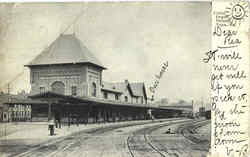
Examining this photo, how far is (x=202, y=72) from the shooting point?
2955 millimetres

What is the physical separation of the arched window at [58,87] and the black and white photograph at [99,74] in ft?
0.03

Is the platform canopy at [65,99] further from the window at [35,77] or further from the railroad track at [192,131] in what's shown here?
the railroad track at [192,131]

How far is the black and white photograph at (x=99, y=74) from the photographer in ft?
9.75

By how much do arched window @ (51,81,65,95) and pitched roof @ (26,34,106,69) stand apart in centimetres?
20

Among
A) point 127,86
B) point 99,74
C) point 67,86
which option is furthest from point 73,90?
point 127,86

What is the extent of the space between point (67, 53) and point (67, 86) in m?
0.32

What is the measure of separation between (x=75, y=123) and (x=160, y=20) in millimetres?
1274

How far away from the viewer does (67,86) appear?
3004 millimetres

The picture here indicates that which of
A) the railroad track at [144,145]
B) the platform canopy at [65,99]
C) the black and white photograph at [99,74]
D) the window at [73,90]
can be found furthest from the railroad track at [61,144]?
the window at [73,90]

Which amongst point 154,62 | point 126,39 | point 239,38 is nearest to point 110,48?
point 126,39

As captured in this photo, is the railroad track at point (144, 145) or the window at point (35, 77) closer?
the railroad track at point (144, 145)

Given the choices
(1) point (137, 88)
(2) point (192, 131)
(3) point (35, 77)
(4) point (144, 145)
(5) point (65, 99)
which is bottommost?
(4) point (144, 145)

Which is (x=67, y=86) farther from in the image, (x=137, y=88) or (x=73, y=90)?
(x=137, y=88)

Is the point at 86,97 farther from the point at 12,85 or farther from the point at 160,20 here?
the point at 160,20
